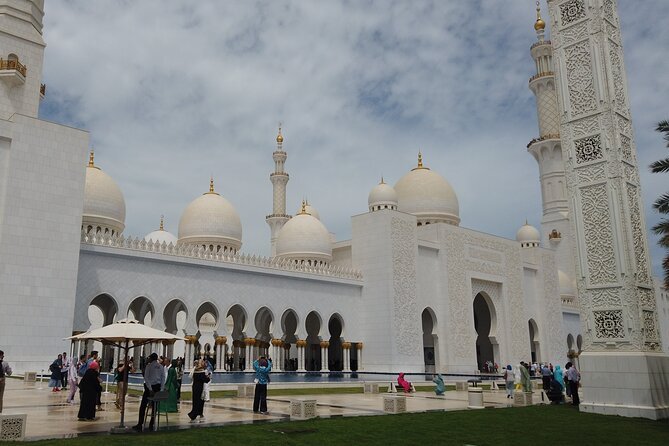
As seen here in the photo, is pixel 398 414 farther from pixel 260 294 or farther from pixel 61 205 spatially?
pixel 260 294

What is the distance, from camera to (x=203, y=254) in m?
19.7

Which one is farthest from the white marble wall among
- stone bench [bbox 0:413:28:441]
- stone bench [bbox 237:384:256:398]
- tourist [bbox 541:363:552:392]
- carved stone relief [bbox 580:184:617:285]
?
carved stone relief [bbox 580:184:617:285]

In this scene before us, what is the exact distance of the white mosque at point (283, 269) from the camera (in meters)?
14.8

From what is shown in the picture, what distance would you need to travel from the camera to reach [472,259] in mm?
26266

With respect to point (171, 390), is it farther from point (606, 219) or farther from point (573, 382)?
point (573, 382)

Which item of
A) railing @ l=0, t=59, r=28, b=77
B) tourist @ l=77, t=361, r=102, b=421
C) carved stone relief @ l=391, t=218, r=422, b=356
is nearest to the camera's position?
tourist @ l=77, t=361, r=102, b=421

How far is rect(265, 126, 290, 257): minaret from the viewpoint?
3309 centimetres

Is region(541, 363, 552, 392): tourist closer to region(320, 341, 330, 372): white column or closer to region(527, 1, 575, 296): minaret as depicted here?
region(320, 341, 330, 372): white column

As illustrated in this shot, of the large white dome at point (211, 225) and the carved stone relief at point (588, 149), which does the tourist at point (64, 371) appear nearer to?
the carved stone relief at point (588, 149)

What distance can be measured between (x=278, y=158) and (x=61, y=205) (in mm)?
18588

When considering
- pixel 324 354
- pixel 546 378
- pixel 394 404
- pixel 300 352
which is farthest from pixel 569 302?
pixel 394 404

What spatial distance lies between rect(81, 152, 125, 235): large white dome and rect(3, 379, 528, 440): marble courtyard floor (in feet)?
27.2

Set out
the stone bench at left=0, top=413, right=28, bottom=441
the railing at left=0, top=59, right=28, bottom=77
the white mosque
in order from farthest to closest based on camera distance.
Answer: the railing at left=0, top=59, right=28, bottom=77 → the white mosque → the stone bench at left=0, top=413, right=28, bottom=441

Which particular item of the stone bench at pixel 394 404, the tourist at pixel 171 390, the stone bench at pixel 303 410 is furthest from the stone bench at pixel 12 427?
the stone bench at pixel 394 404
